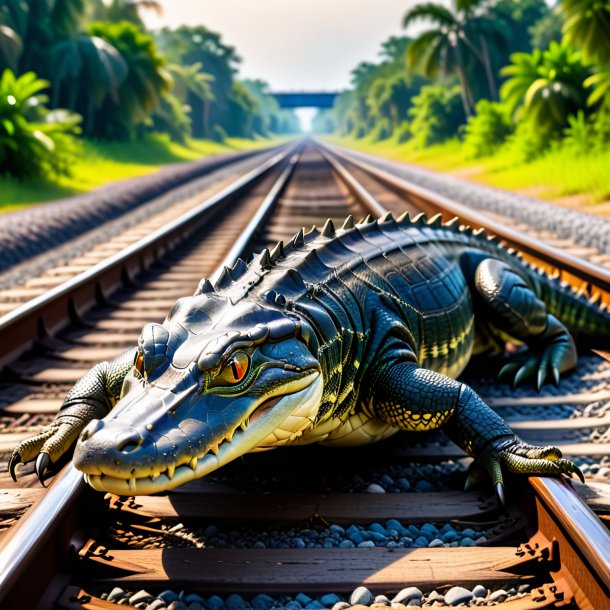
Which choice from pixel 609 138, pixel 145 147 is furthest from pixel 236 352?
pixel 145 147

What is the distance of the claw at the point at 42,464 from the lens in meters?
2.81

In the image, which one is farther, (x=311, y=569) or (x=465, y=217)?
(x=465, y=217)

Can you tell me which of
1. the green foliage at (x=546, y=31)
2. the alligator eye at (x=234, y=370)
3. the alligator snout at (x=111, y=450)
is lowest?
the alligator snout at (x=111, y=450)

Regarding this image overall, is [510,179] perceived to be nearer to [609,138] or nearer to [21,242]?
[609,138]

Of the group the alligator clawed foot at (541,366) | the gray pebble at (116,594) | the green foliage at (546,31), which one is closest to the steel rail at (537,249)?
the alligator clawed foot at (541,366)

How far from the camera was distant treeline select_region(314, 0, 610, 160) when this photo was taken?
16828 mm

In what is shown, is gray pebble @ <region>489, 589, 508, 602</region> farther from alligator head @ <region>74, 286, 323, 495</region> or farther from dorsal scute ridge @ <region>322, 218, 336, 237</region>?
dorsal scute ridge @ <region>322, 218, 336, 237</region>

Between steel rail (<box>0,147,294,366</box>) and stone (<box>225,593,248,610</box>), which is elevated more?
steel rail (<box>0,147,294,366</box>)

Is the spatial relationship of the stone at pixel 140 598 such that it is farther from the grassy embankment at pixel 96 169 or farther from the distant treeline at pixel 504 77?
the distant treeline at pixel 504 77

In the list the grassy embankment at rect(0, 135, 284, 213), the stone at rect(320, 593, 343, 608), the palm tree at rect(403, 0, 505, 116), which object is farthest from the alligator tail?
the palm tree at rect(403, 0, 505, 116)

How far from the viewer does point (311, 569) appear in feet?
7.72

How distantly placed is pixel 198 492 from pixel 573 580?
1467mm

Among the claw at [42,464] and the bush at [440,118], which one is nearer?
the claw at [42,464]

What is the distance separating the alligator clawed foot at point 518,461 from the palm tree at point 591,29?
53.5 ft
